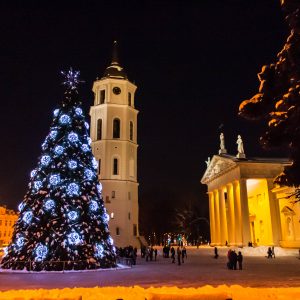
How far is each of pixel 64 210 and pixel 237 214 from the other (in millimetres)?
34988

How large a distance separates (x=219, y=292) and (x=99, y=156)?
1942 inches

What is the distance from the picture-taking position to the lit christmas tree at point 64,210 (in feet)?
72.2

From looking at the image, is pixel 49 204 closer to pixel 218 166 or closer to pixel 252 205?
pixel 218 166

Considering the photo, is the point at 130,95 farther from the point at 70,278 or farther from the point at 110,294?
the point at 110,294

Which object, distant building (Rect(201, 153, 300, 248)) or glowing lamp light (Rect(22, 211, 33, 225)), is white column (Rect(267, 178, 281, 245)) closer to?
distant building (Rect(201, 153, 300, 248))

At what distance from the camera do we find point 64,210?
2281cm

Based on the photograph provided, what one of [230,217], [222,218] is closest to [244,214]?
[230,217]

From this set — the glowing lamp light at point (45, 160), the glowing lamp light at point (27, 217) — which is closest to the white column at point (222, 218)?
the glowing lamp light at point (45, 160)

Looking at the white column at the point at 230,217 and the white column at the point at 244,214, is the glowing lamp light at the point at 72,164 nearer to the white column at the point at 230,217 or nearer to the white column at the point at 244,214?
the white column at the point at 244,214

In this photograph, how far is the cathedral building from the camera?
5006 centimetres

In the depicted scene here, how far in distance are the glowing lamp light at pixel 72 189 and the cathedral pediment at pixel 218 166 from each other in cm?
3410

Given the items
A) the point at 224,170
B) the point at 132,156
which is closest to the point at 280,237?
the point at 224,170

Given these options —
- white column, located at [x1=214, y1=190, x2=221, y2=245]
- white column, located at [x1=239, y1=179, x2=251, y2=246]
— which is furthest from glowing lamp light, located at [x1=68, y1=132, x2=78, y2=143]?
white column, located at [x1=214, y1=190, x2=221, y2=245]

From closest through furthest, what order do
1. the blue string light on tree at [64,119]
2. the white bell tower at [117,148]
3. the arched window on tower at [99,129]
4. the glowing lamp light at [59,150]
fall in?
the glowing lamp light at [59,150] < the blue string light on tree at [64,119] < the white bell tower at [117,148] < the arched window on tower at [99,129]
